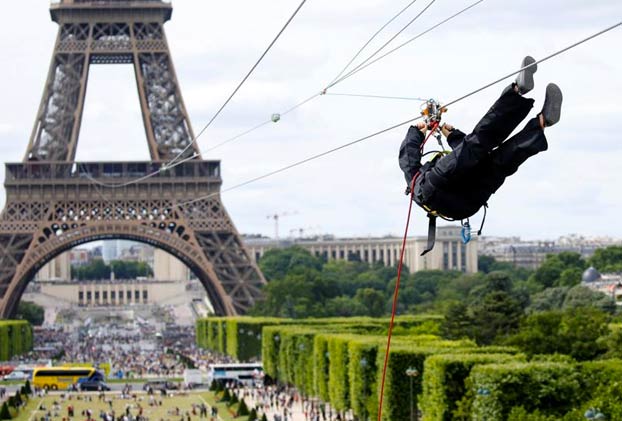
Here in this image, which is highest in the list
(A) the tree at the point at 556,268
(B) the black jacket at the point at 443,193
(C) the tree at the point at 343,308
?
(A) the tree at the point at 556,268

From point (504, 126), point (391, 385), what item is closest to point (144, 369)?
point (391, 385)

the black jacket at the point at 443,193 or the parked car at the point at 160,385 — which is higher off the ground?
the black jacket at the point at 443,193

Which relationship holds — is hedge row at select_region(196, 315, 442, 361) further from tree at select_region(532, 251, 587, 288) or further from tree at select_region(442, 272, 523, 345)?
tree at select_region(532, 251, 587, 288)

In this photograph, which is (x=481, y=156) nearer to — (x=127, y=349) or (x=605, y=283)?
(x=605, y=283)

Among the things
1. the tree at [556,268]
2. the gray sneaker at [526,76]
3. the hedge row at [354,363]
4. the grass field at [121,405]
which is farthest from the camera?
the tree at [556,268]

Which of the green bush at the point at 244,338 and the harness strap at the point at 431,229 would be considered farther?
the green bush at the point at 244,338

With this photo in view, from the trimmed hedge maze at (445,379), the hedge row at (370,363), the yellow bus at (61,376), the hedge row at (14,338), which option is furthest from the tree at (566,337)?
the hedge row at (14,338)

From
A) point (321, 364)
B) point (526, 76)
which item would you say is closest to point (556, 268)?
point (321, 364)

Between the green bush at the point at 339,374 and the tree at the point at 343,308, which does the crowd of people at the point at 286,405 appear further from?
the tree at the point at 343,308
